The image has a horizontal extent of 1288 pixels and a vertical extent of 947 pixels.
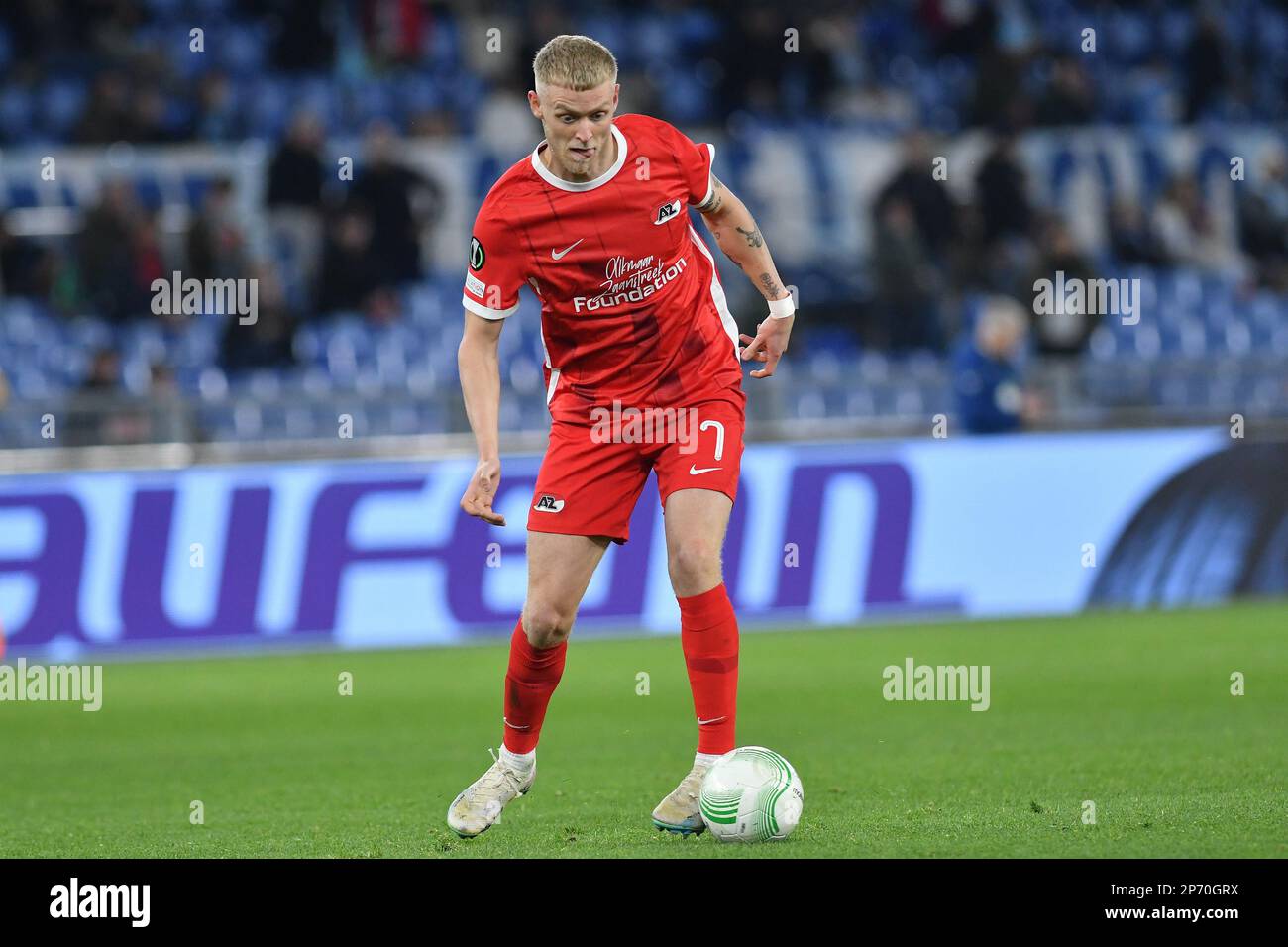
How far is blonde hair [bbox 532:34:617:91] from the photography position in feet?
19.1

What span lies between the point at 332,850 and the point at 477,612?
278 inches

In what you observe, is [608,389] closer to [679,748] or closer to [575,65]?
[575,65]

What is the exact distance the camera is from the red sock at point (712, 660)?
6281 mm

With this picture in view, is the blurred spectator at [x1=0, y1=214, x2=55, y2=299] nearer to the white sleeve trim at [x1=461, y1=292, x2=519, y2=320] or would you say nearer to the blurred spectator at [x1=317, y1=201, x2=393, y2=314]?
the blurred spectator at [x1=317, y1=201, x2=393, y2=314]

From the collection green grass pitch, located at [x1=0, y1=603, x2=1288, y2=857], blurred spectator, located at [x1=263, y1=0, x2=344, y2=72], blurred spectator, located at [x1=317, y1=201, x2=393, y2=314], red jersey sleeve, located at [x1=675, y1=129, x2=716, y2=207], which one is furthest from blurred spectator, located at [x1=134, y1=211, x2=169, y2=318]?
red jersey sleeve, located at [x1=675, y1=129, x2=716, y2=207]

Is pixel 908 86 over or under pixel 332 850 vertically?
over

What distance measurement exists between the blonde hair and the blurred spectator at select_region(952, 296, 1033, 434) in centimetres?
869

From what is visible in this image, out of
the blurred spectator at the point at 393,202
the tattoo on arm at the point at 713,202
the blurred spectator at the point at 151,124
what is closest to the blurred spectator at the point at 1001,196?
the blurred spectator at the point at 393,202

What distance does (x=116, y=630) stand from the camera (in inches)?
499

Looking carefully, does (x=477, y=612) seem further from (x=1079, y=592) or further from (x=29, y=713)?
(x=1079, y=592)

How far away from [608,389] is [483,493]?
0.68m

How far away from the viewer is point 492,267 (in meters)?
6.26

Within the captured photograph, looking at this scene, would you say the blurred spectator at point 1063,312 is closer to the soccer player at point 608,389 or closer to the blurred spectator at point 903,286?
the blurred spectator at point 903,286

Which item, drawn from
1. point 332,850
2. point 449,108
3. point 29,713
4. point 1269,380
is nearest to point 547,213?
point 332,850
